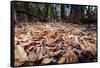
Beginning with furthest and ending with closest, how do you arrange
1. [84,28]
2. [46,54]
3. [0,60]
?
[84,28]
[46,54]
[0,60]

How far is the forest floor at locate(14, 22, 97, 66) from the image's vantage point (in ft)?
7.49

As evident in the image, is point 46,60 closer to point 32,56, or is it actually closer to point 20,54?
point 32,56

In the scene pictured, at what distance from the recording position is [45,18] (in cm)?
238

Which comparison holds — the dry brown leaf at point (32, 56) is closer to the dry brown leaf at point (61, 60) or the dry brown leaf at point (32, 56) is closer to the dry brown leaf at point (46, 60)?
the dry brown leaf at point (46, 60)

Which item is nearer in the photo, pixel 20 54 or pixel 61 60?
pixel 20 54

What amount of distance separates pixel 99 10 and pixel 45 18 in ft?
2.49

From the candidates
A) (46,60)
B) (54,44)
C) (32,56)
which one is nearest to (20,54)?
(32,56)

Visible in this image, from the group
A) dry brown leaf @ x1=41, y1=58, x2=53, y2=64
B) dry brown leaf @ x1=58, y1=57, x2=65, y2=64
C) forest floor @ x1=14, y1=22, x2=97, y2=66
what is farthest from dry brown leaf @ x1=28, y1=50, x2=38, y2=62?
dry brown leaf @ x1=58, y1=57, x2=65, y2=64

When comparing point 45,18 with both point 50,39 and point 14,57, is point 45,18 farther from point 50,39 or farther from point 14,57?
point 14,57

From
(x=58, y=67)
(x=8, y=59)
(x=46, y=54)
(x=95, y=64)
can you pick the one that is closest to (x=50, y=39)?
(x=46, y=54)

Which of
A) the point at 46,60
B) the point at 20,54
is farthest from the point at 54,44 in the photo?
the point at 20,54

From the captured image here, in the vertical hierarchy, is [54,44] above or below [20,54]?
above

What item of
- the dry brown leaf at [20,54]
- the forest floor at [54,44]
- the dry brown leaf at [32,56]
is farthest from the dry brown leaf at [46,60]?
the dry brown leaf at [20,54]

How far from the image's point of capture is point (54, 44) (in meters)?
2.41
